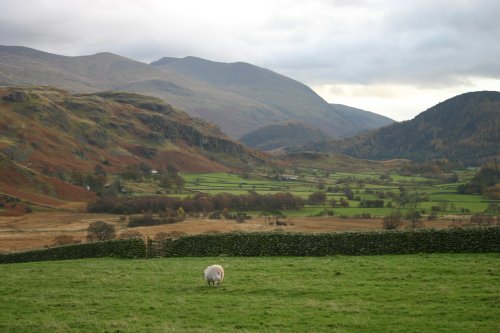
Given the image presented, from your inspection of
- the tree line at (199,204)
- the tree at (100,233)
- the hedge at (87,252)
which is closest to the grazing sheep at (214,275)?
the hedge at (87,252)

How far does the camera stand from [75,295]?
890 inches

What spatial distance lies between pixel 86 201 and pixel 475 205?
8414 centimetres

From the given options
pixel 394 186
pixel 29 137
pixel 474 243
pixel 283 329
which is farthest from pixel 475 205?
pixel 29 137

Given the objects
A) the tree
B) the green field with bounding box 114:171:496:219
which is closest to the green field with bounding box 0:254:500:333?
the tree

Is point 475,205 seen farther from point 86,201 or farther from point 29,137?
point 29,137

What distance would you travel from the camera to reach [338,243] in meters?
32.5

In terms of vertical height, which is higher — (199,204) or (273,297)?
(273,297)

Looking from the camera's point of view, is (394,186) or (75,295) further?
(394,186)

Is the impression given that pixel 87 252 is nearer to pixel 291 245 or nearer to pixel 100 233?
pixel 291 245

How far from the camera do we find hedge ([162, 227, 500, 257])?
29.6 meters

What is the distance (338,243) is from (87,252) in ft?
59.6

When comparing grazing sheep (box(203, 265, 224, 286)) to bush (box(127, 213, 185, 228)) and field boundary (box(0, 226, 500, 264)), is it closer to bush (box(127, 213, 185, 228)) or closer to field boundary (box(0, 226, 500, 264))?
field boundary (box(0, 226, 500, 264))

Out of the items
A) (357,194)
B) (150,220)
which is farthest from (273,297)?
(357,194)

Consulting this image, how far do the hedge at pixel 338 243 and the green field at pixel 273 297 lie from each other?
5.06ft
